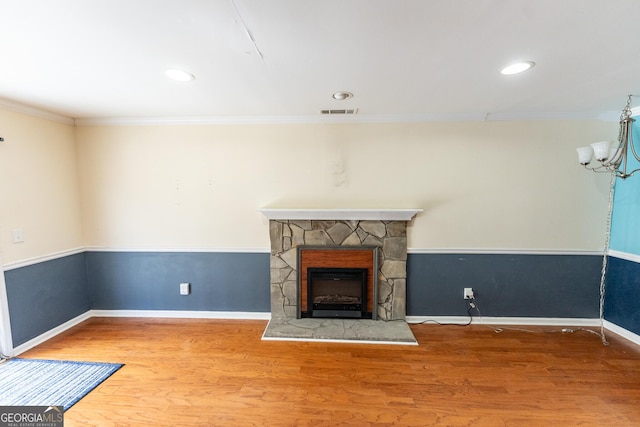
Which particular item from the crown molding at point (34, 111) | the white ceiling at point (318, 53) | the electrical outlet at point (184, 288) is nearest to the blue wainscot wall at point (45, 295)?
the electrical outlet at point (184, 288)

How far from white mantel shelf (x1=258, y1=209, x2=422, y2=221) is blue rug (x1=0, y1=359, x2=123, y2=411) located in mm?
1934

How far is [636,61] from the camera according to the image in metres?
1.65

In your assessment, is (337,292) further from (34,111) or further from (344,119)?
(34,111)

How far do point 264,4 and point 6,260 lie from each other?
313 centimetres

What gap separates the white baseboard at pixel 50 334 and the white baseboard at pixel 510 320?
380 cm

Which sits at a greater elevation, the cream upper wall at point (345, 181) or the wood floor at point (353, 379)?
the cream upper wall at point (345, 181)

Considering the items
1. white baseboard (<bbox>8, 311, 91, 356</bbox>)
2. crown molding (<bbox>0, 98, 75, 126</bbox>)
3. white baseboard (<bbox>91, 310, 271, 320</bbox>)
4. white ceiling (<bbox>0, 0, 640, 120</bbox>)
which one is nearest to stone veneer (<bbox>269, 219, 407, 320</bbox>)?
white baseboard (<bbox>91, 310, 271, 320</bbox>)

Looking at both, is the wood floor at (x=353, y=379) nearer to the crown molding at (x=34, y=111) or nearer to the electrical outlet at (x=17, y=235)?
the electrical outlet at (x=17, y=235)

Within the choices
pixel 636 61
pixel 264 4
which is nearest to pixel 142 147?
pixel 264 4

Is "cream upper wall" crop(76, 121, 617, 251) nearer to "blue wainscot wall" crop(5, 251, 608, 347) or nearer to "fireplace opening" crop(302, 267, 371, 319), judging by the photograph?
"blue wainscot wall" crop(5, 251, 608, 347)

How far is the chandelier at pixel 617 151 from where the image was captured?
7.68 ft

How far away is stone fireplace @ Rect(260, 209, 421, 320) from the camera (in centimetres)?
293

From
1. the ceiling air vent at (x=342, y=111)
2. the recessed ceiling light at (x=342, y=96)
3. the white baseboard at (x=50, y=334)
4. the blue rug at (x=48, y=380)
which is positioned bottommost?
the blue rug at (x=48, y=380)

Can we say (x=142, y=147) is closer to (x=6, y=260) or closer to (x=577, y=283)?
(x=6, y=260)
